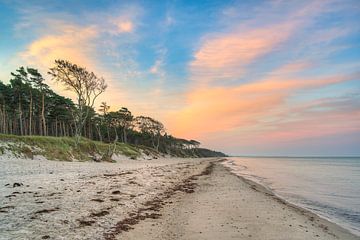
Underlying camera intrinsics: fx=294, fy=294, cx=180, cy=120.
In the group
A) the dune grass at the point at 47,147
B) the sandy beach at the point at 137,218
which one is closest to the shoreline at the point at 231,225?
the sandy beach at the point at 137,218

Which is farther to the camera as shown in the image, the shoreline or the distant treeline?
the distant treeline

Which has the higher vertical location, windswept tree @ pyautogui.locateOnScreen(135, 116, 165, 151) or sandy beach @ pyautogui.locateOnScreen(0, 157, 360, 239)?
windswept tree @ pyautogui.locateOnScreen(135, 116, 165, 151)

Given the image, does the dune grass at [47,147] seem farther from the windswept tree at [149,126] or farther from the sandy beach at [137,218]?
the windswept tree at [149,126]

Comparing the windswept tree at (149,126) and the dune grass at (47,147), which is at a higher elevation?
the windswept tree at (149,126)

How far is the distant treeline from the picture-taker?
1886 inches

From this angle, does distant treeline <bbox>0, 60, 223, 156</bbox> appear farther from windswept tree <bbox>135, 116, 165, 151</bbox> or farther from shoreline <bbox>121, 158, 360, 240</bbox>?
shoreline <bbox>121, 158, 360, 240</bbox>

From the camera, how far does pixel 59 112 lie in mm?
78875

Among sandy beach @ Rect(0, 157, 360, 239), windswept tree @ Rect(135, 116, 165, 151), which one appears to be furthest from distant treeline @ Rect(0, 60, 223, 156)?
sandy beach @ Rect(0, 157, 360, 239)

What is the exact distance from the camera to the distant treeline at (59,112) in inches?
1886

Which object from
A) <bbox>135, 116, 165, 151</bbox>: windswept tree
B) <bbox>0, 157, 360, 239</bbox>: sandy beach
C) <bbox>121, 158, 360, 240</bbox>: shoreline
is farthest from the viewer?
<bbox>135, 116, 165, 151</bbox>: windswept tree

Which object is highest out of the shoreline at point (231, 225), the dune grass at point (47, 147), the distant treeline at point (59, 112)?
the distant treeline at point (59, 112)

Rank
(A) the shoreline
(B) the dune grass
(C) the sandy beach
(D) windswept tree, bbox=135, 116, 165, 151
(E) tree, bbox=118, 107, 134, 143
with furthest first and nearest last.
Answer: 1. (D) windswept tree, bbox=135, 116, 165, 151
2. (E) tree, bbox=118, 107, 134, 143
3. (B) the dune grass
4. (A) the shoreline
5. (C) the sandy beach

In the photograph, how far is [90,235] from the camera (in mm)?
8117

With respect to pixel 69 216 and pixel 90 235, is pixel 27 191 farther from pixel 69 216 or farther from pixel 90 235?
pixel 90 235
